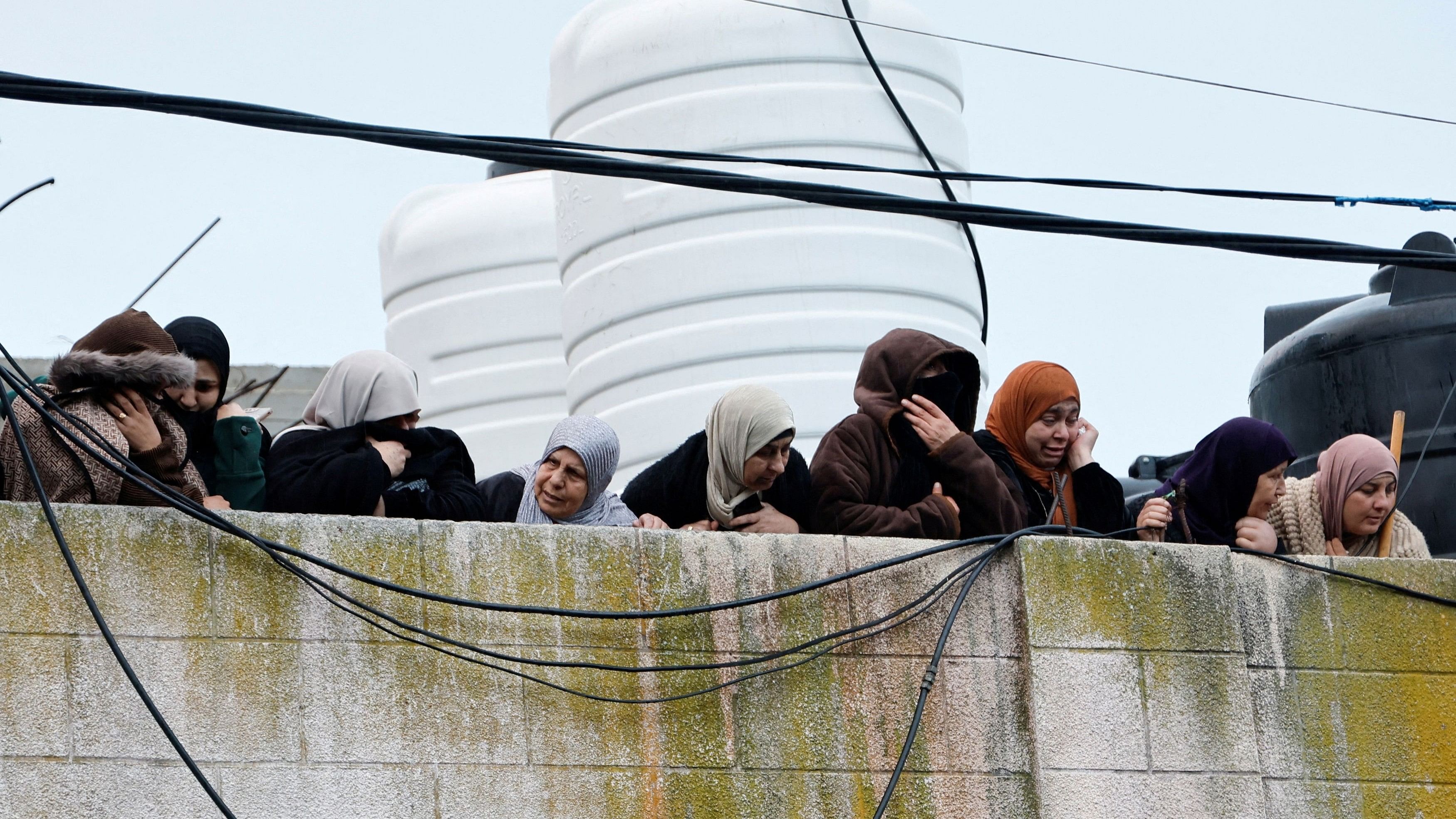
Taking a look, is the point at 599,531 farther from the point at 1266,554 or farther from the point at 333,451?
the point at 1266,554

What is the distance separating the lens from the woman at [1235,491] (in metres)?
6.27

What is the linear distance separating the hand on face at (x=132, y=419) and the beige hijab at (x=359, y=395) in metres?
0.69

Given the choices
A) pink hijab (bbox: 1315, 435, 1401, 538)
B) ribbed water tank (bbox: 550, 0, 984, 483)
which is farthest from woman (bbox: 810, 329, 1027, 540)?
ribbed water tank (bbox: 550, 0, 984, 483)

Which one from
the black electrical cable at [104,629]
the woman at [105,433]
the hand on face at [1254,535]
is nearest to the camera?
the black electrical cable at [104,629]

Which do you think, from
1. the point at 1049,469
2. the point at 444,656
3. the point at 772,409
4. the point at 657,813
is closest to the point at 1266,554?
the point at 1049,469

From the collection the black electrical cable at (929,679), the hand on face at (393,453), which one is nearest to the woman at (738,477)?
the black electrical cable at (929,679)

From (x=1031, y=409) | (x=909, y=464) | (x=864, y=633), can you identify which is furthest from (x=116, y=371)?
(x=1031, y=409)

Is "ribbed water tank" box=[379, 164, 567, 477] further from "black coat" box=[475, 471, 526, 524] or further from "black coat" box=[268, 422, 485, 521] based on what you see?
"black coat" box=[268, 422, 485, 521]

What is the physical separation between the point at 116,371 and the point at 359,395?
0.90 m

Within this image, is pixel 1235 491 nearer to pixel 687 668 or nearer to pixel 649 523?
pixel 649 523

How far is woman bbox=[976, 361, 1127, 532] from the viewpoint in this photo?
6047 millimetres

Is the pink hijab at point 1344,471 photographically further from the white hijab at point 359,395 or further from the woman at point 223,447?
the woman at point 223,447

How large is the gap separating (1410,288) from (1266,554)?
413 centimetres

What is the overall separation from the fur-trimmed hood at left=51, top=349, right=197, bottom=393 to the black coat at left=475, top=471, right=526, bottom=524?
4.38 ft
